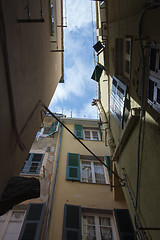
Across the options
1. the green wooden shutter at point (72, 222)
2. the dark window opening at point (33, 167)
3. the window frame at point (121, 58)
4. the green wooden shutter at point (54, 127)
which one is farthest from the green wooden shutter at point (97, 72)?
the green wooden shutter at point (72, 222)

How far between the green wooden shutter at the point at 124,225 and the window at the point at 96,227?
14.9 inches

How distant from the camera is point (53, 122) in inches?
484

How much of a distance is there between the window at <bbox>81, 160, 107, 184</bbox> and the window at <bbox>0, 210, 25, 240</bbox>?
9.70ft

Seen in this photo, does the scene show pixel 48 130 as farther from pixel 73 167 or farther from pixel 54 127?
pixel 73 167

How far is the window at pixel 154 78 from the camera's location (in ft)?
9.70

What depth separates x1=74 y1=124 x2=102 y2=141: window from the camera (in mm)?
11355

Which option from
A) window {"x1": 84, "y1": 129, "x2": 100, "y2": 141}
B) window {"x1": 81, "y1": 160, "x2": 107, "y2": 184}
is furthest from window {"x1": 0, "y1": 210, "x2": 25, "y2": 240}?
window {"x1": 84, "y1": 129, "x2": 100, "y2": 141}

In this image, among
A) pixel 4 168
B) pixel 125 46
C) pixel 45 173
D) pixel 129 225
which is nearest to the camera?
pixel 4 168

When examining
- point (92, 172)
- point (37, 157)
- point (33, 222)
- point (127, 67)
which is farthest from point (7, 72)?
point (92, 172)

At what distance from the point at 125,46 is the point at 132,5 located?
1.31 metres

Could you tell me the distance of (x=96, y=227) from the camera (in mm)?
6258

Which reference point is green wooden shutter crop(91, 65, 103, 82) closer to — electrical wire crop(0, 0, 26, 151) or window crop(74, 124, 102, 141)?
window crop(74, 124, 102, 141)

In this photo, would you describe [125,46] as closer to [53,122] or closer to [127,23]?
[127,23]

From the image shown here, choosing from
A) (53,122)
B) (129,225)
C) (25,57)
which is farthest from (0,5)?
(53,122)
